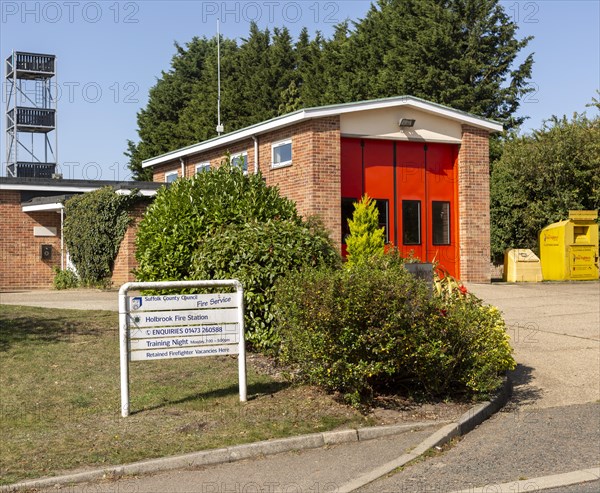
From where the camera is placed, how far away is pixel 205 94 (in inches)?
2044

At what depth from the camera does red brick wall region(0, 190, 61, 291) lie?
25.2 metres

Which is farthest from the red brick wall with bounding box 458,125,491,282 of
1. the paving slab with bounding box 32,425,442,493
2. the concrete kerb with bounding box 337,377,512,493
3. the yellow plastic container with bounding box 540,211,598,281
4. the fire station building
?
the paving slab with bounding box 32,425,442,493

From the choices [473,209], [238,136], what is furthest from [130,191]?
[473,209]

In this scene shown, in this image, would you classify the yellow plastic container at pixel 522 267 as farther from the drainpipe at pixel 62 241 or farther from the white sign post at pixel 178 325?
the white sign post at pixel 178 325

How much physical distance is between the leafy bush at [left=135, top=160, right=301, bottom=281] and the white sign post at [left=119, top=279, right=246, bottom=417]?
8.44ft

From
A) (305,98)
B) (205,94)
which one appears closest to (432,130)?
(305,98)

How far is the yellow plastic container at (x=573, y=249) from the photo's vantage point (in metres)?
24.8

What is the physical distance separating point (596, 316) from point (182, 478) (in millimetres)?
11174

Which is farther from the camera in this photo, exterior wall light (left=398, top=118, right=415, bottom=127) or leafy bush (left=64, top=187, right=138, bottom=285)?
leafy bush (left=64, top=187, right=138, bottom=285)

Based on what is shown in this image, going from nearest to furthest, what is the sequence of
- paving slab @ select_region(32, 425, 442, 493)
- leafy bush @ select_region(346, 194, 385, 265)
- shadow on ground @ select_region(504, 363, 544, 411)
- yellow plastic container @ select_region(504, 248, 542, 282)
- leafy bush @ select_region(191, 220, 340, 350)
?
paving slab @ select_region(32, 425, 442, 493) < shadow on ground @ select_region(504, 363, 544, 411) < leafy bush @ select_region(191, 220, 340, 350) < leafy bush @ select_region(346, 194, 385, 265) < yellow plastic container @ select_region(504, 248, 542, 282)

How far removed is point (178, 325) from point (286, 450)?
1990 millimetres

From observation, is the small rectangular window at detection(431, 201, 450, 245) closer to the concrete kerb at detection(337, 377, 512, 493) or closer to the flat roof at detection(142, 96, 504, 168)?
the flat roof at detection(142, 96, 504, 168)

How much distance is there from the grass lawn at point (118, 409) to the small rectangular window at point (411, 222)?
13.1m

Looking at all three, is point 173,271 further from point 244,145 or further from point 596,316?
point 244,145
